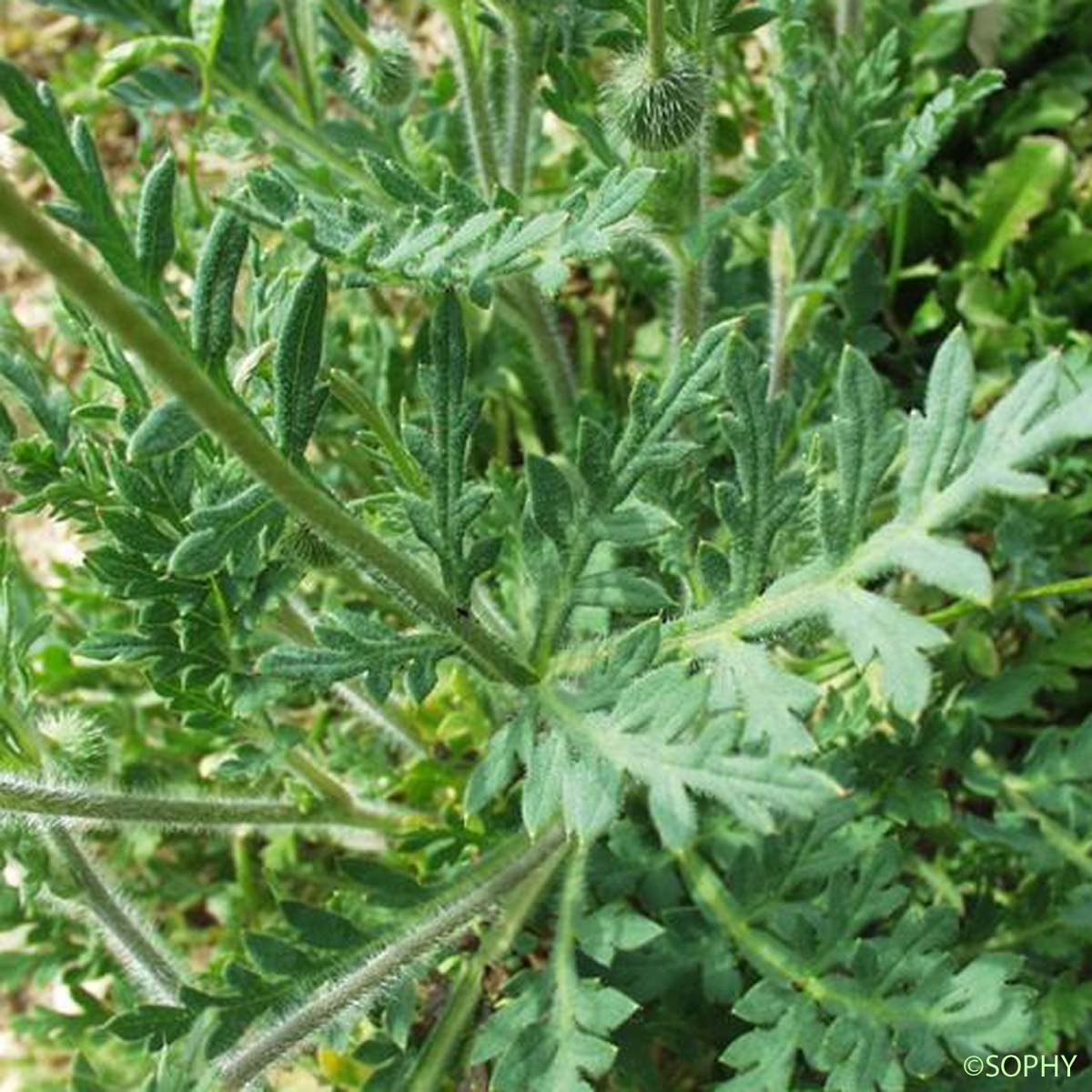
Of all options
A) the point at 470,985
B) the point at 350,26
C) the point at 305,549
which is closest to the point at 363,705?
the point at 470,985

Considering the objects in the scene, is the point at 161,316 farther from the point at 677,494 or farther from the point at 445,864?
the point at 445,864

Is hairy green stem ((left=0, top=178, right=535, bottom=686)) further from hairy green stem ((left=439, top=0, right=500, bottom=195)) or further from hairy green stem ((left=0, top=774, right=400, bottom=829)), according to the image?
hairy green stem ((left=439, top=0, right=500, bottom=195))

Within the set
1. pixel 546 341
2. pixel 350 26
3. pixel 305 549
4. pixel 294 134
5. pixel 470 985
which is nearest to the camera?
pixel 305 549

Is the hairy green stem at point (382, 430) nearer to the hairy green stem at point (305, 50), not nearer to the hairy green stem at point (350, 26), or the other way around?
the hairy green stem at point (350, 26)

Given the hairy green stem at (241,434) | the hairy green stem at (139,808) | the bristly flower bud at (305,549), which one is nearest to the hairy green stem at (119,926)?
the hairy green stem at (139,808)

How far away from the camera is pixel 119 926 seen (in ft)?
8.77

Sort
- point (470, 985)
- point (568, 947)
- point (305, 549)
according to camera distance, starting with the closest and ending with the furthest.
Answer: point (305, 549) → point (568, 947) → point (470, 985)

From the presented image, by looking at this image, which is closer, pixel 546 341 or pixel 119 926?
pixel 119 926

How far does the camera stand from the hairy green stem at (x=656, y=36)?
7.16 feet

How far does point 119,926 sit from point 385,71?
156 cm

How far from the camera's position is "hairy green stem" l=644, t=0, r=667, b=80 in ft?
7.16

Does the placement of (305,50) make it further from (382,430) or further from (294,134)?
(382,430)

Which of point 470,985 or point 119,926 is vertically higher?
point 119,926

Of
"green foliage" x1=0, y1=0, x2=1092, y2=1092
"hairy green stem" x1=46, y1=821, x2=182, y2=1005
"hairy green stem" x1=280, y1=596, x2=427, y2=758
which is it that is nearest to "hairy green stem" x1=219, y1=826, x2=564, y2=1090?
"green foliage" x1=0, y1=0, x2=1092, y2=1092
